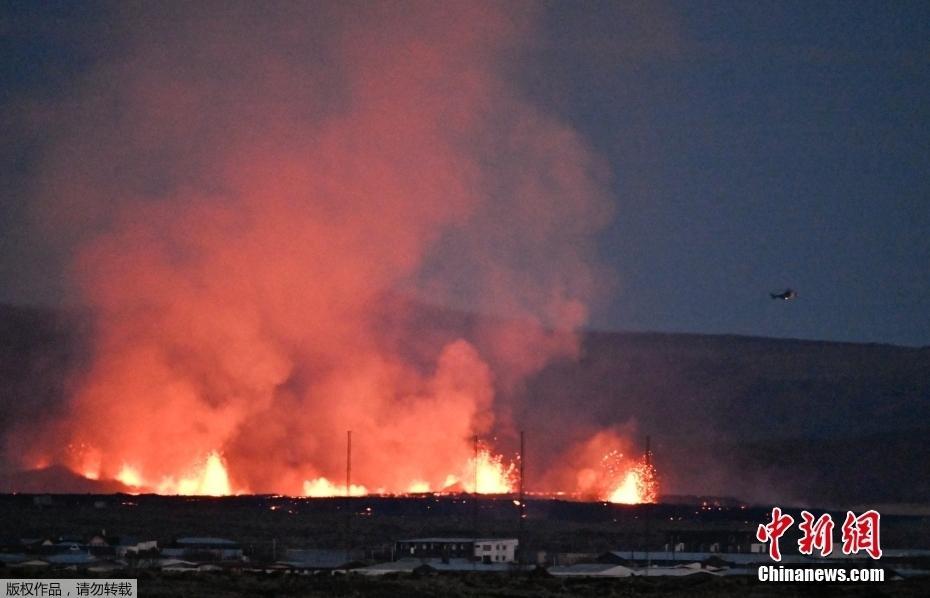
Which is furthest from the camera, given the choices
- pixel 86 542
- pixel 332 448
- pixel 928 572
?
pixel 332 448

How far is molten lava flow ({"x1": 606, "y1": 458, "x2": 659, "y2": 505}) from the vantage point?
111 meters

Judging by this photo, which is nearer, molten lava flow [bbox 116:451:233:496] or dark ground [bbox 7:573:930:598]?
dark ground [bbox 7:573:930:598]

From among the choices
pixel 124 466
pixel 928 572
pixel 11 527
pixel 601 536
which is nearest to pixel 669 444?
pixel 124 466

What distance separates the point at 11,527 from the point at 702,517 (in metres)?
35.1

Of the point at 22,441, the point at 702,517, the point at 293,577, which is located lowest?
the point at 293,577

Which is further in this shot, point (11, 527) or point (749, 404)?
point (749, 404)

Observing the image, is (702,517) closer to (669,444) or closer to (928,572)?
(928,572)

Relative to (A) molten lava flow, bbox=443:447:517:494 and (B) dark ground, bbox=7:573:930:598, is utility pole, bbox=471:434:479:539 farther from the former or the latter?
(B) dark ground, bbox=7:573:930:598

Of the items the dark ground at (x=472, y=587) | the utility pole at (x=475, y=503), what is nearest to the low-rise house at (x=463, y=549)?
the utility pole at (x=475, y=503)

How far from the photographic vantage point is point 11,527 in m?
88.4

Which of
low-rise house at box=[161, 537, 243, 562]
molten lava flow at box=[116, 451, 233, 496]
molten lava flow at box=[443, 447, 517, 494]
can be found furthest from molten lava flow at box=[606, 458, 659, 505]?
low-rise house at box=[161, 537, 243, 562]

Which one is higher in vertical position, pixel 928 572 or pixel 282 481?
pixel 282 481

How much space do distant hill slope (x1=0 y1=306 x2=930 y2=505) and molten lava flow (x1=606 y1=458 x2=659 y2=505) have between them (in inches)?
482

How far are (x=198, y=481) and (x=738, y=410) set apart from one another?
73.8 meters
